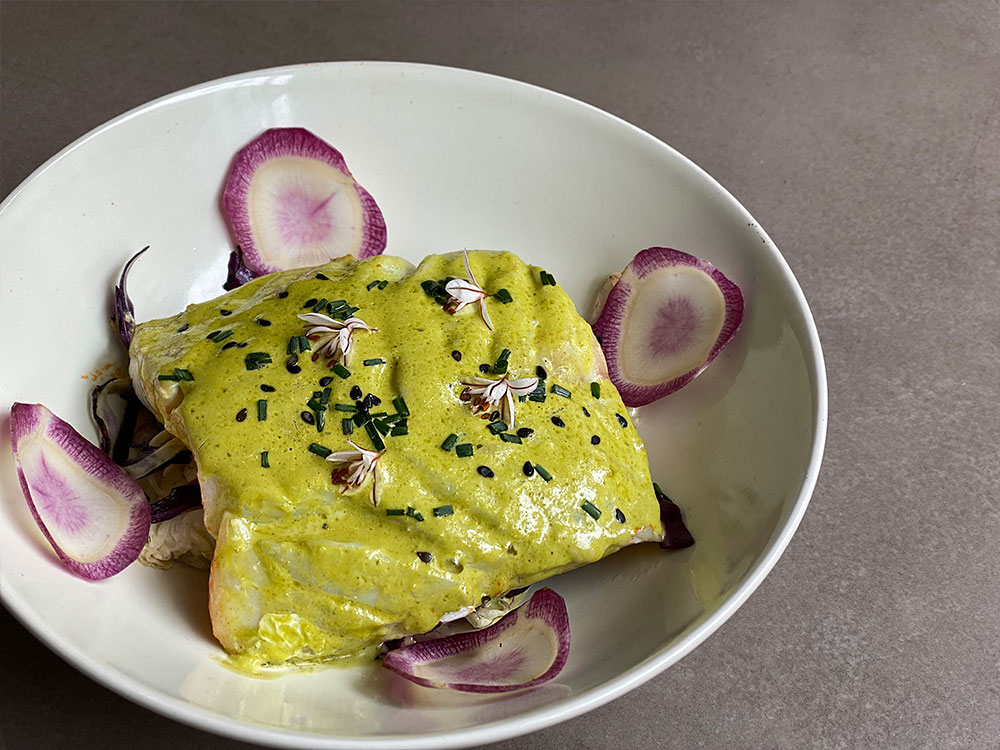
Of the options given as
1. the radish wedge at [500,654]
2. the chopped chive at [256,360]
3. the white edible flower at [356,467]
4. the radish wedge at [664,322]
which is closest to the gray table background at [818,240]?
the radish wedge at [500,654]

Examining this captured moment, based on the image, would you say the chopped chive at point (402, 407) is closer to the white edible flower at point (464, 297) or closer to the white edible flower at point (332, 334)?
the white edible flower at point (332, 334)

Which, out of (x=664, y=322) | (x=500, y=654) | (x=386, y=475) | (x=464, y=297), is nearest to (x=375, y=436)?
(x=386, y=475)

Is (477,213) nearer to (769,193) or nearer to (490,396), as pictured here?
(490,396)

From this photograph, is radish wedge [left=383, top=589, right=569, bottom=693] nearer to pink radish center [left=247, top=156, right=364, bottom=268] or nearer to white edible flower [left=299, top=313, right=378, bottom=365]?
white edible flower [left=299, top=313, right=378, bottom=365]

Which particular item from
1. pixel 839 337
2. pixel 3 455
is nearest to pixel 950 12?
pixel 839 337

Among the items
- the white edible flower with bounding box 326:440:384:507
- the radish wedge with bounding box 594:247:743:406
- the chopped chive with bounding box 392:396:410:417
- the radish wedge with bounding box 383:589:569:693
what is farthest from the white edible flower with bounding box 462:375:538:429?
the radish wedge with bounding box 594:247:743:406

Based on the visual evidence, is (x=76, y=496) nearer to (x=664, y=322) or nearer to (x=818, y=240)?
(x=664, y=322)
